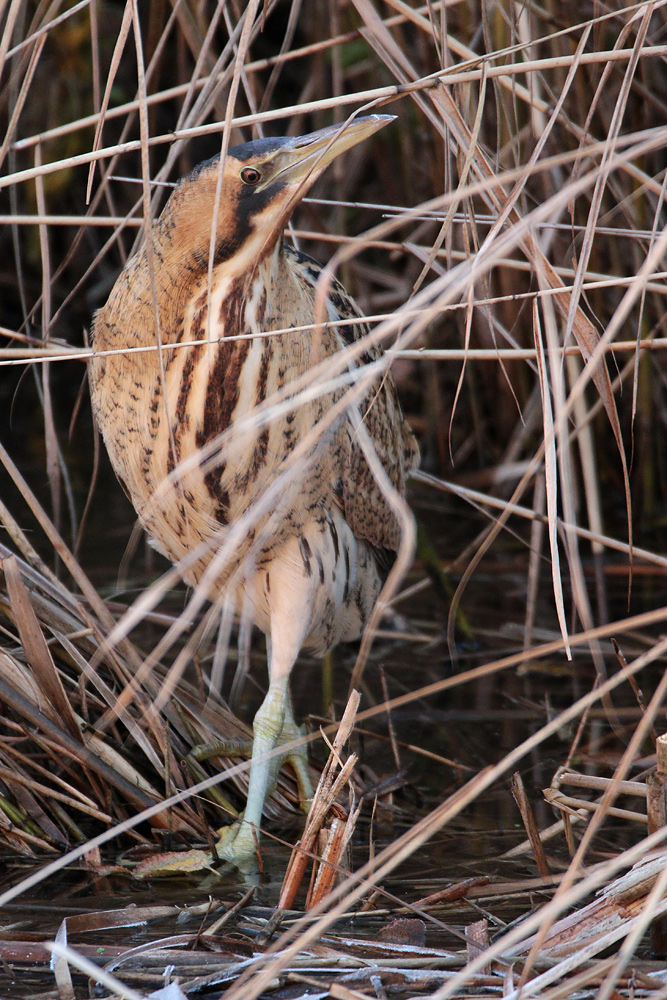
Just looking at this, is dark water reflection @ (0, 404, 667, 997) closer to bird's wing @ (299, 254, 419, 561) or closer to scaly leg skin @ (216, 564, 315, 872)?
scaly leg skin @ (216, 564, 315, 872)

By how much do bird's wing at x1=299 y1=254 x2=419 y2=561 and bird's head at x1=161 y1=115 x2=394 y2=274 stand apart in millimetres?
305

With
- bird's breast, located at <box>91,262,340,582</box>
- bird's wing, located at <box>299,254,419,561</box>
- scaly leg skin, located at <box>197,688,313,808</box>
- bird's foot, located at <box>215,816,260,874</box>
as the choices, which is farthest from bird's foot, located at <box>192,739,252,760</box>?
bird's wing, located at <box>299,254,419,561</box>

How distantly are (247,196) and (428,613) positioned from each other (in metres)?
1.85

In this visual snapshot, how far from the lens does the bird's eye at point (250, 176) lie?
1.96 m

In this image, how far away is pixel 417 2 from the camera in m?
2.87

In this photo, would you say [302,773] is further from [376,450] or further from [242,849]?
[376,450]

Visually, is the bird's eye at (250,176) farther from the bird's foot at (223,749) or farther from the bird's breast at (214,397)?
the bird's foot at (223,749)

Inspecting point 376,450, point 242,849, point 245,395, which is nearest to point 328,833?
point 242,849

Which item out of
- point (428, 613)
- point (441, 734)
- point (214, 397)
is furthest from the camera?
point (428, 613)

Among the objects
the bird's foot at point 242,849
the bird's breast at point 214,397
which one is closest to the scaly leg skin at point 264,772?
the bird's foot at point 242,849

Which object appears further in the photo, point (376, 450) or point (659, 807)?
point (376, 450)

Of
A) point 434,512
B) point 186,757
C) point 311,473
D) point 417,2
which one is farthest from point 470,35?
point 186,757

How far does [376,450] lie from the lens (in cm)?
259

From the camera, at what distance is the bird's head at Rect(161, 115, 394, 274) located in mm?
1957
